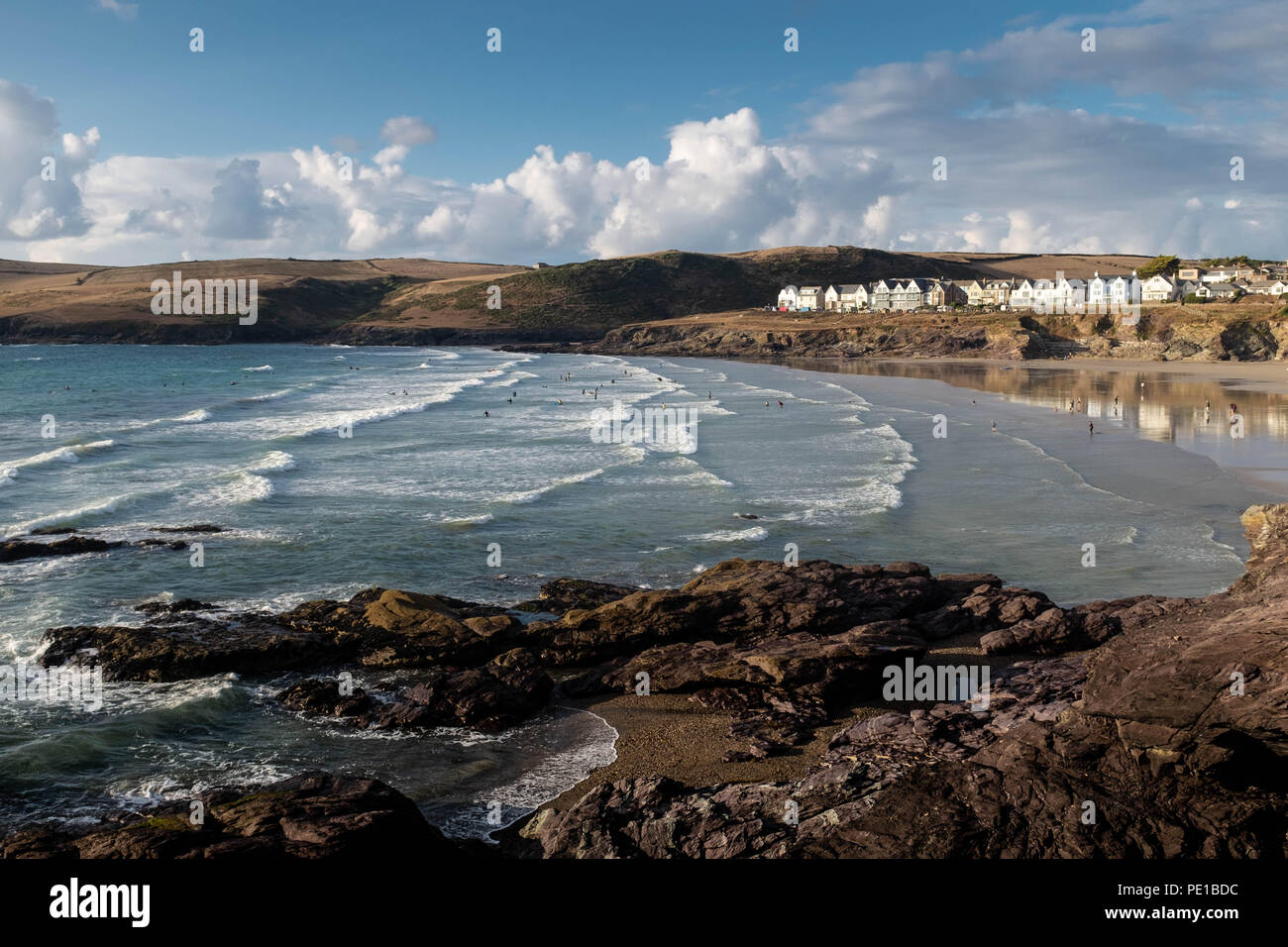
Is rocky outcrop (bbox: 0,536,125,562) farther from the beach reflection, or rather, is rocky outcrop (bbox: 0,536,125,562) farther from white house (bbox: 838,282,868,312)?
white house (bbox: 838,282,868,312)

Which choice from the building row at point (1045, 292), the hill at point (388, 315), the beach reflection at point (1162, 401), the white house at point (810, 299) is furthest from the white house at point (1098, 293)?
the hill at point (388, 315)

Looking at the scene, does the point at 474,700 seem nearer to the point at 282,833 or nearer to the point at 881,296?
the point at 282,833

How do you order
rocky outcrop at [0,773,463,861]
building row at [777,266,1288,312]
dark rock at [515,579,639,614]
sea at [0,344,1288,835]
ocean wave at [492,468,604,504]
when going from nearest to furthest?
rocky outcrop at [0,773,463,861], sea at [0,344,1288,835], dark rock at [515,579,639,614], ocean wave at [492,468,604,504], building row at [777,266,1288,312]

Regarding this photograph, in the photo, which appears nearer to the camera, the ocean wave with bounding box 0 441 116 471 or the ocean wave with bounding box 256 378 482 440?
the ocean wave with bounding box 0 441 116 471

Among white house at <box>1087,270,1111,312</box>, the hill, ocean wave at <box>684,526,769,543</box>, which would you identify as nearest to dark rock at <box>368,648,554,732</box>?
ocean wave at <box>684,526,769,543</box>

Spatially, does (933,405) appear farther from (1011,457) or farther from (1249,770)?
(1249,770)
